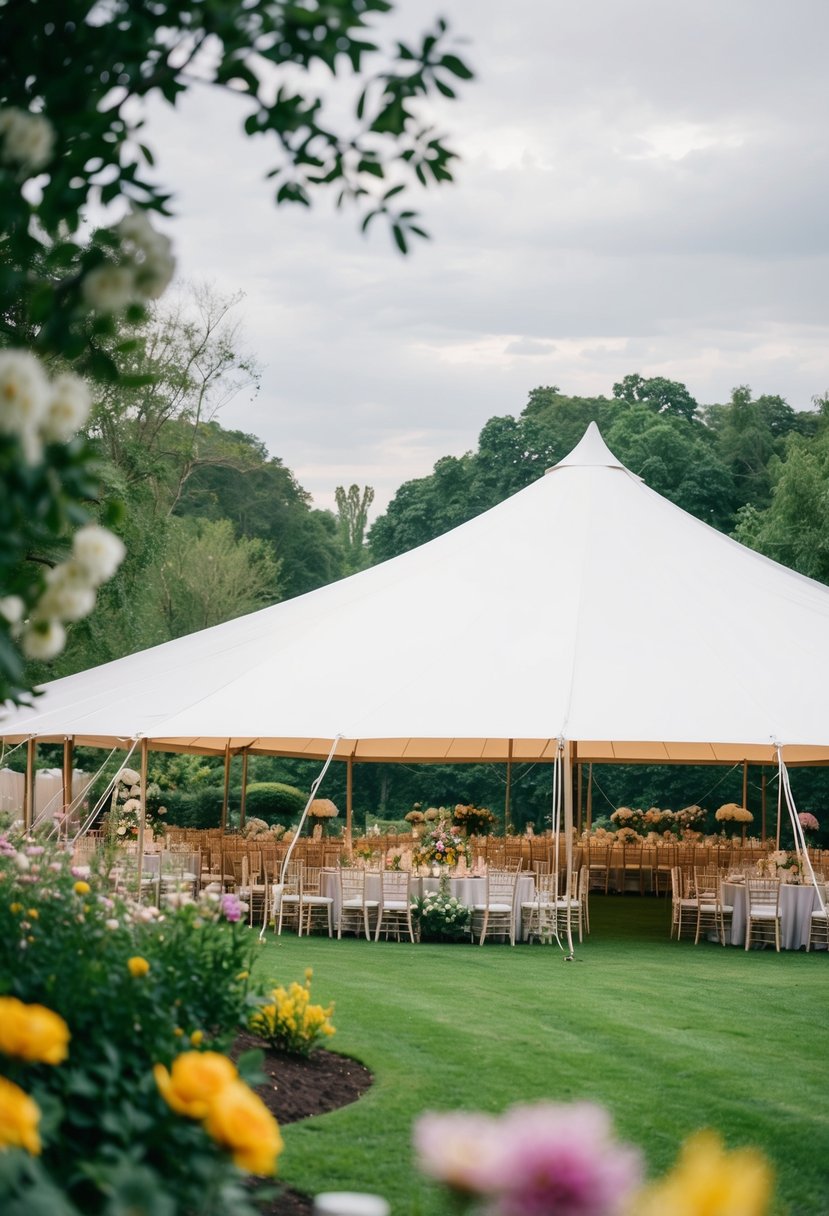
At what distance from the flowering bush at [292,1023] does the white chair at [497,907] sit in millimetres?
7054

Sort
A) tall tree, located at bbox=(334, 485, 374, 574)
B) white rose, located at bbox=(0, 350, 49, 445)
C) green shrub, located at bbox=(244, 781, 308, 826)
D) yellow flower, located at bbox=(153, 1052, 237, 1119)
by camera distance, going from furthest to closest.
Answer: tall tree, located at bbox=(334, 485, 374, 574), green shrub, located at bbox=(244, 781, 308, 826), white rose, located at bbox=(0, 350, 49, 445), yellow flower, located at bbox=(153, 1052, 237, 1119)

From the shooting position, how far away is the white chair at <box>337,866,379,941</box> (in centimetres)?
1389

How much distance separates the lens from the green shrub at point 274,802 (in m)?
26.8

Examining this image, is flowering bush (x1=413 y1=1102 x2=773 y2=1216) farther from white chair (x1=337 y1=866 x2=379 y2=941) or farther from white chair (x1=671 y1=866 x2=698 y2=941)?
white chair (x1=671 y1=866 x2=698 y2=941)

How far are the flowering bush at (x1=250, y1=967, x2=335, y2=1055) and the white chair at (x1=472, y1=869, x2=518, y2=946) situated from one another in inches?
278

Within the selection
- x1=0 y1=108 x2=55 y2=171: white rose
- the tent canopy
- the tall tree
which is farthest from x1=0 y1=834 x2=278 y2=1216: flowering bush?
the tall tree

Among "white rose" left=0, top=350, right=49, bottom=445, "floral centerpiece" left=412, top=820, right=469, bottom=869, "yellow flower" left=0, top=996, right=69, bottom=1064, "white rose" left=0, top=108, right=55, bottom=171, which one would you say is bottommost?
"floral centerpiece" left=412, top=820, right=469, bottom=869

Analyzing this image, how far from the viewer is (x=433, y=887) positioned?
562 inches

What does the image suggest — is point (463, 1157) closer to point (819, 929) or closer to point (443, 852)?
point (443, 852)

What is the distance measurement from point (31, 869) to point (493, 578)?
Result: 472 inches

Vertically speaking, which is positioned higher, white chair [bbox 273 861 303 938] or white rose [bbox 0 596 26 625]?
white rose [bbox 0 596 26 625]

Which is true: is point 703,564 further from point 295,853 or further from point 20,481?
point 20,481

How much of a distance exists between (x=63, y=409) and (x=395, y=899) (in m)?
11.8

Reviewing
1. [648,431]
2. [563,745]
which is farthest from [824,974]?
[648,431]
